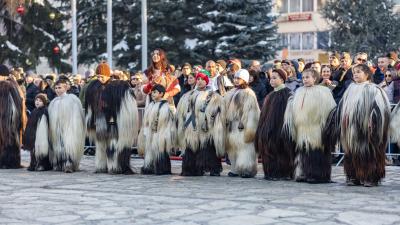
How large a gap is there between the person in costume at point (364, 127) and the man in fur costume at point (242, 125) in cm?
180

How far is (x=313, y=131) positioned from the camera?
39.2 feet

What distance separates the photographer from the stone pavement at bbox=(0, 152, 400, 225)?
8.70 metres

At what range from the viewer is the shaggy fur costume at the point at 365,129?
1127 cm

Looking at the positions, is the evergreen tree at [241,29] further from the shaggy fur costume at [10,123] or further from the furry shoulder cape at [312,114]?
the furry shoulder cape at [312,114]

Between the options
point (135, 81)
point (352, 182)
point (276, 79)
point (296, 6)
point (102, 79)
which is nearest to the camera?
point (352, 182)

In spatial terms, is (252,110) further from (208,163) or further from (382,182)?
(382,182)

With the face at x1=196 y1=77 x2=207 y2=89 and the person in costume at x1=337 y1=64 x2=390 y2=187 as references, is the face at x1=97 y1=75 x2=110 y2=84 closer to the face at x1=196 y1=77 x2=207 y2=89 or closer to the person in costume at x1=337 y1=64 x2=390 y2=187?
the face at x1=196 y1=77 x2=207 y2=89

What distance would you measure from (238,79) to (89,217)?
4893mm

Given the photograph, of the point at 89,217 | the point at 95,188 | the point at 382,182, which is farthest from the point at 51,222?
the point at 382,182

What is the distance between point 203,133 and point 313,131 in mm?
2120

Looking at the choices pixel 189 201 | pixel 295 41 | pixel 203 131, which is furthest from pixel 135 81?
pixel 295 41

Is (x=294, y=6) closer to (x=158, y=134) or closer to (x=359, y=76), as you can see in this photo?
(x=158, y=134)

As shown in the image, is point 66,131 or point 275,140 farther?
point 66,131

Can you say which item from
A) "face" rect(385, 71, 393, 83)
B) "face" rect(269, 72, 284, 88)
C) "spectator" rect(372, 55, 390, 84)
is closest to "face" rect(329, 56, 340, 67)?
"spectator" rect(372, 55, 390, 84)
